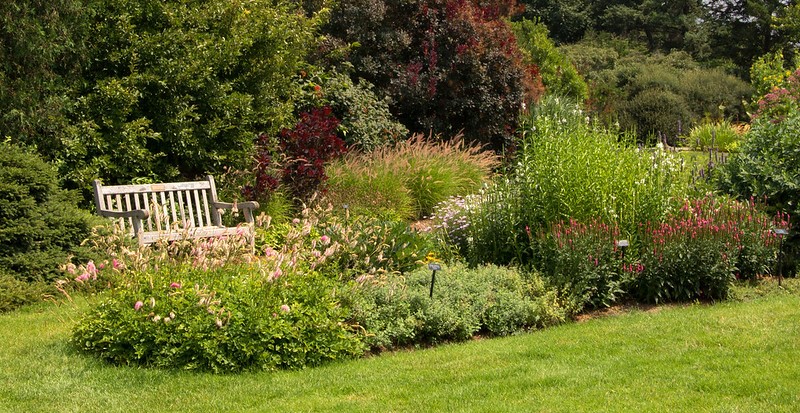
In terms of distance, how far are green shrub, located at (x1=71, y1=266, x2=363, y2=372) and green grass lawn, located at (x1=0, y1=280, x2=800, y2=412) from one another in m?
0.15

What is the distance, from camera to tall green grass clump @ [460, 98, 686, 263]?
23.7ft

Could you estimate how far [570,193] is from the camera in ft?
23.8

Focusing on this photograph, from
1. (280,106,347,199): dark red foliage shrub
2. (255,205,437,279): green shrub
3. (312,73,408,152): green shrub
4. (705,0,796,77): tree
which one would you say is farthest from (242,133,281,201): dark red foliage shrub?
(705,0,796,77): tree

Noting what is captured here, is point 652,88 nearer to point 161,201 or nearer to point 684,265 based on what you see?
point 684,265

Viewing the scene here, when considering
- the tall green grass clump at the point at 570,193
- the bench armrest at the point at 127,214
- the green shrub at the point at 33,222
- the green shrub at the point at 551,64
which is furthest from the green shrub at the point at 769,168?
the green shrub at the point at 551,64

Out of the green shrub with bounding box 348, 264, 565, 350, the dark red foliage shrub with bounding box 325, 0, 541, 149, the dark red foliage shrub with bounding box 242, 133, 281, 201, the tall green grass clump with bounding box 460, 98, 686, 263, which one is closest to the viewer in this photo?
the green shrub with bounding box 348, 264, 565, 350

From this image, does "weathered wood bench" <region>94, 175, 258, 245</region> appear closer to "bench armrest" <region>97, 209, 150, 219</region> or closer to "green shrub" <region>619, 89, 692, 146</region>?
"bench armrest" <region>97, 209, 150, 219</region>

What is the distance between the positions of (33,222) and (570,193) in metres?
4.55

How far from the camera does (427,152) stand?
1180 centimetres

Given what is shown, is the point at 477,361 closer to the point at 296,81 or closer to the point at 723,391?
the point at 723,391

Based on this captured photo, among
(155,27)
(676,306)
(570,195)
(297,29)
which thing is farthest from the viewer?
(297,29)

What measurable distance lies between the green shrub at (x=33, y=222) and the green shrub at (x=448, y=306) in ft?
8.99

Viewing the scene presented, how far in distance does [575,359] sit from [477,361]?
60cm

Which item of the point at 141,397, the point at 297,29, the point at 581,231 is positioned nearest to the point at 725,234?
the point at 581,231
